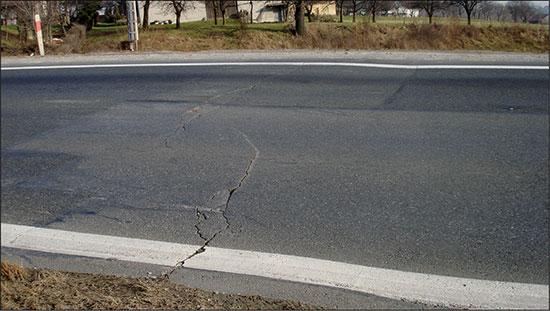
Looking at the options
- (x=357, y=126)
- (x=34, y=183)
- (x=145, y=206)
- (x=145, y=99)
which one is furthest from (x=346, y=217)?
(x=145, y=99)

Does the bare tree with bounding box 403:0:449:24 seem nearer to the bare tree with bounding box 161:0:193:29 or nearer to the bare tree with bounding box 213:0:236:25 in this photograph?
the bare tree with bounding box 213:0:236:25

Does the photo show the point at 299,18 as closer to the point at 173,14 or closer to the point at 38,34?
the point at 38,34

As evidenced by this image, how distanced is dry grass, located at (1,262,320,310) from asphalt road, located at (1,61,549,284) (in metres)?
0.76

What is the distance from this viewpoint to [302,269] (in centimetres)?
370

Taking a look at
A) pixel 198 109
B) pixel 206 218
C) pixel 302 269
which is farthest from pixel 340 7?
pixel 302 269

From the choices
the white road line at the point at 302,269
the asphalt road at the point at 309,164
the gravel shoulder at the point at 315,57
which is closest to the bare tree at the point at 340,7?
the gravel shoulder at the point at 315,57

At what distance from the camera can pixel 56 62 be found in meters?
11.3

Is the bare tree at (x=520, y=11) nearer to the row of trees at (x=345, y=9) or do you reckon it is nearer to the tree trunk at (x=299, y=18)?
the row of trees at (x=345, y=9)

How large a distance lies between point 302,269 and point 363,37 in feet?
47.9

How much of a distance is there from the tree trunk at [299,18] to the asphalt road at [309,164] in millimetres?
12318

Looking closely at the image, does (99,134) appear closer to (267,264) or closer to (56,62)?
(267,264)

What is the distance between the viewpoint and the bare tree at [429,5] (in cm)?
2110

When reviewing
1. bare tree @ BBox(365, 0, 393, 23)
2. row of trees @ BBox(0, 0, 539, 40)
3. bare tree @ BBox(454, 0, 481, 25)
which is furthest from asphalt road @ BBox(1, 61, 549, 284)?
bare tree @ BBox(454, 0, 481, 25)

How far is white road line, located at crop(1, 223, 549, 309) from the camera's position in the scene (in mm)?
3365
